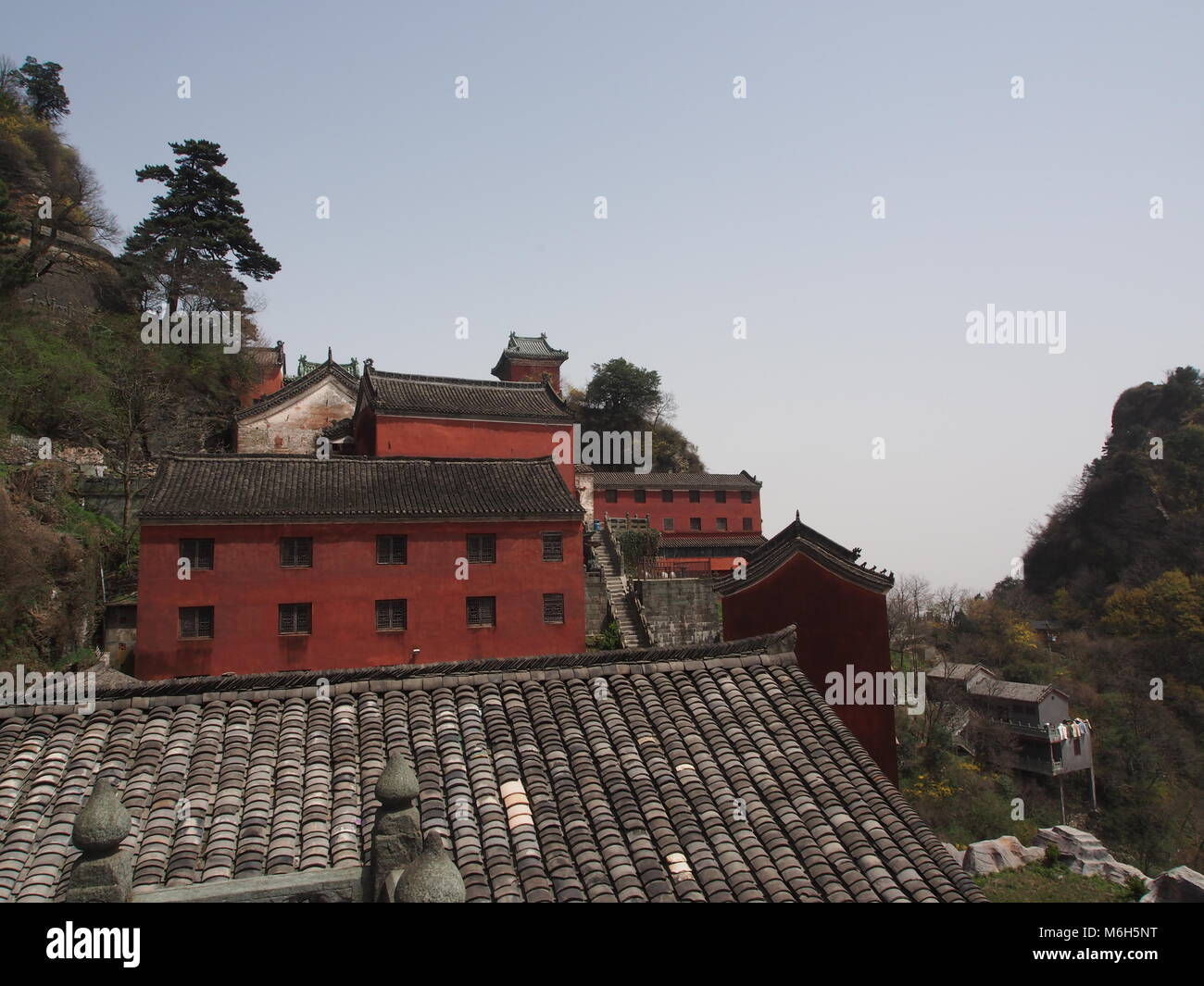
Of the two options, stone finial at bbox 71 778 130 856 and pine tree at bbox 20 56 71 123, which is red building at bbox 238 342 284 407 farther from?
stone finial at bbox 71 778 130 856

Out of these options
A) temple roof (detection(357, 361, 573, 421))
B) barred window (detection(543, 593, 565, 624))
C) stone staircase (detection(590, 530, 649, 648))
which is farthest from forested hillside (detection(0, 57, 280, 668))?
stone staircase (detection(590, 530, 649, 648))

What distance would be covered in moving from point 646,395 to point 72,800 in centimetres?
4665

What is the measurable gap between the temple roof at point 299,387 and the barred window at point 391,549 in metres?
14.3

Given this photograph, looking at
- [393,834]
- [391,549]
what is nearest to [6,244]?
[391,549]

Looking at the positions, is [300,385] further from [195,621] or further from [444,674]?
[444,674]

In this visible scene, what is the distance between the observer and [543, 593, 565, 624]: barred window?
20562 mm

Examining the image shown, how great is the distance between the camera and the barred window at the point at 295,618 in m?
18.5

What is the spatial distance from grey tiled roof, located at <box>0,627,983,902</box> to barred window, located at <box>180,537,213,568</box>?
12.4 meters

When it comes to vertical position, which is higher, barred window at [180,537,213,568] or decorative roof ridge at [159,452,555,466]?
decorative roof ridge at [159,452,555,466]

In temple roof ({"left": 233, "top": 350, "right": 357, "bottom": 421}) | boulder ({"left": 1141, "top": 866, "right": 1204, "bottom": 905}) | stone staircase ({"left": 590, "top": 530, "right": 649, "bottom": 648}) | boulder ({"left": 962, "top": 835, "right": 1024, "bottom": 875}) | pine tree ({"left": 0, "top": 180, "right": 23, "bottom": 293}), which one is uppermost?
pine tree ({"left": 0, "top": 180, "right": 23, "bottom": 293})

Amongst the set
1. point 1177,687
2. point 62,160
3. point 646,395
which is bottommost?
point 1177,687

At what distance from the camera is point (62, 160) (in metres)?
36.4
